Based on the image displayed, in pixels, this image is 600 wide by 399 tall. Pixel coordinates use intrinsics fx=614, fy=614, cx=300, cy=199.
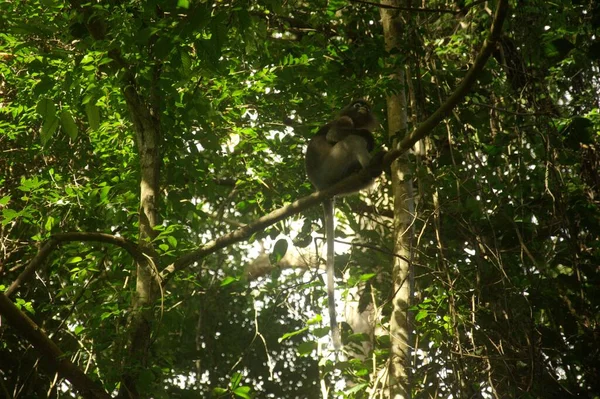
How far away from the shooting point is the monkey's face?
194 inches

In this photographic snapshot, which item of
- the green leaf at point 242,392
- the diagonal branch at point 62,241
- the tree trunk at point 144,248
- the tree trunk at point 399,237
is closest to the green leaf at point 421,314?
the tree trunk at point 399,237

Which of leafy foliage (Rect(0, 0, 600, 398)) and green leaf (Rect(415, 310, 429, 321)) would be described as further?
green leaf (Rect(415, 310, 429, 321))

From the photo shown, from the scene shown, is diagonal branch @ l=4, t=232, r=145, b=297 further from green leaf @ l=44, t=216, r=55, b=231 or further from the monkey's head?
the monkey's head

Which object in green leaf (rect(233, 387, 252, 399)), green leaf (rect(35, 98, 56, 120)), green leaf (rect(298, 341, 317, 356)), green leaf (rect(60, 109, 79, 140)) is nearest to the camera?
green leaf (rect(35, 98, 56, 120))

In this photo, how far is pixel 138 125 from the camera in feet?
12.8

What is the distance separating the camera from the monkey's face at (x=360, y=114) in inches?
194

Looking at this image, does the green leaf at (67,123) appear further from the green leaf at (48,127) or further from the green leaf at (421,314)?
the green leaf at (421,314)

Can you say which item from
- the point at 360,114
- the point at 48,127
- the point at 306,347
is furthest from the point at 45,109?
the point at 360,114

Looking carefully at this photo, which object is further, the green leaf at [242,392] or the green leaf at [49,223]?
the green leaf at [49,223]

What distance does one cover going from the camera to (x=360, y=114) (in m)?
4.96

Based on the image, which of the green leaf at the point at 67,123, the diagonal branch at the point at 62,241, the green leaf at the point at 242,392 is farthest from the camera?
the diagonal branch at the point at 62,241

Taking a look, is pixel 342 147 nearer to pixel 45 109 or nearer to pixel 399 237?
pixel 399 237

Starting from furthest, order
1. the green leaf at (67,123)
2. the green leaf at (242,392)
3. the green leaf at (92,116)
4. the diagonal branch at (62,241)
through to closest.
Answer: the diagonal branch at (62,241) < the green leaf at (242,392) < the green leaf at (92,116) < the green leaf at (67,123)

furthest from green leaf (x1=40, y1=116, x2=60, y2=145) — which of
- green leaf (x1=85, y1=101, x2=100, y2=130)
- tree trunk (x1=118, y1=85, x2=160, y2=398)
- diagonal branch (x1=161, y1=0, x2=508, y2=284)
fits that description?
diagonal branch (x1=161, y1=0, x2=508, y2=284)
